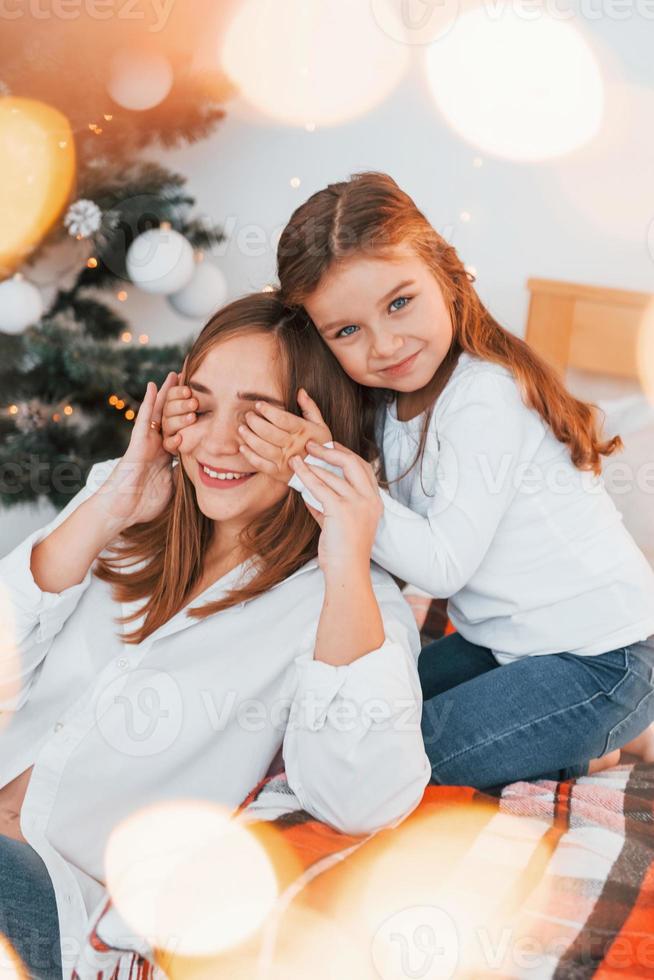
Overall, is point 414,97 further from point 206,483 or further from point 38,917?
point 38,917

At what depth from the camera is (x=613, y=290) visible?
7.64 ft

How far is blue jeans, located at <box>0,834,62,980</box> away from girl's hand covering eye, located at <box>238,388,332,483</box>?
547 mm

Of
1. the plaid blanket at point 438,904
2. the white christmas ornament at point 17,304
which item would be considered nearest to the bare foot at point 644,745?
the plaid blanket at point 438,904

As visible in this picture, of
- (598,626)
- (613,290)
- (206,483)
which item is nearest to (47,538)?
(206,483)

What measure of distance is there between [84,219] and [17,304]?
0.26m

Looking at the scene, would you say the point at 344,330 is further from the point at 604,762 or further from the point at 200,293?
Answer: the point at 200,293

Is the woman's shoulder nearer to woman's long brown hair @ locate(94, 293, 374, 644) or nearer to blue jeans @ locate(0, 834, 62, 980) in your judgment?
woman's long brown hair @ locate(94, 293, 374, 644)

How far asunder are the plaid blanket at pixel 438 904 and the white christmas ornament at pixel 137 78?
67.6 inches

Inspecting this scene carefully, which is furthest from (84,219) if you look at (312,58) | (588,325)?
(588,325)

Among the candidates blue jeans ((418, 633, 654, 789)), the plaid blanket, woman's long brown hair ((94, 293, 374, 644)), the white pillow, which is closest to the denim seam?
blue jeans ((418, 633, 654, 789))

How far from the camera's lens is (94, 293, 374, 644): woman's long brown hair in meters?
1.25

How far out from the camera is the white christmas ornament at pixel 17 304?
213 centimetres

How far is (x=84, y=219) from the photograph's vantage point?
2.19m

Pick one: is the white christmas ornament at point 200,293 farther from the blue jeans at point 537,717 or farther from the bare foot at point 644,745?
the bare foot at point 644,745
